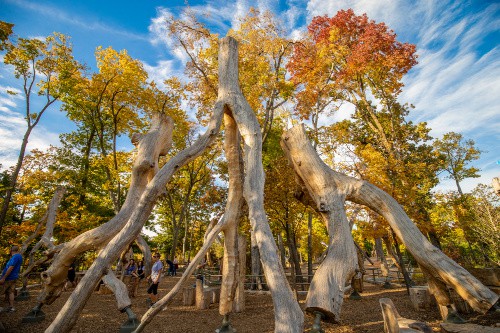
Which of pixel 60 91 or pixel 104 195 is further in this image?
pixel 104 195

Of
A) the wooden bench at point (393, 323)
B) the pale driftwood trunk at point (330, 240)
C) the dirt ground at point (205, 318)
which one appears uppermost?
the pale driftwood trunk at point (330, 240)

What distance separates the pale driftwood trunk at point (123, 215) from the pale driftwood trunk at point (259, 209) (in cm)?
178

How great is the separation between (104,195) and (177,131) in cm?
1068

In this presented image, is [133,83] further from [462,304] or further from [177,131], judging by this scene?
[462,304]

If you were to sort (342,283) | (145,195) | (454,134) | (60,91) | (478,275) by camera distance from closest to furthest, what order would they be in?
(342,283) → (145,195) → (478,275) → (60,91) → (454,134)

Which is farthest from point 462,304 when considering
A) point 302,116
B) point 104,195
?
point 104,195

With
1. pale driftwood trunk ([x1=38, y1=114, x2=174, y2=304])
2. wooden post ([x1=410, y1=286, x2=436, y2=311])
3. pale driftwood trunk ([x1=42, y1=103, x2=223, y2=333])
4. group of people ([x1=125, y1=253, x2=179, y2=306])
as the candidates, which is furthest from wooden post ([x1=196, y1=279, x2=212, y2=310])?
wooden post ([x1=410, y1=286, x2=436, y2=311])

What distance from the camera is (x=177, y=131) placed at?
51.5 feet

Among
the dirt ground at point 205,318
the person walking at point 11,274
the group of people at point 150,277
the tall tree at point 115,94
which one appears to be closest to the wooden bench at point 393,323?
the dirt ground at point 205,318

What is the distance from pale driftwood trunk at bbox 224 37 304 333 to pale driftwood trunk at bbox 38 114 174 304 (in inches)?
70.0

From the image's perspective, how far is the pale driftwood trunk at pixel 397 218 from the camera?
2.86 m

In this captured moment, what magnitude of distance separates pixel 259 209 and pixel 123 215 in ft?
8.70

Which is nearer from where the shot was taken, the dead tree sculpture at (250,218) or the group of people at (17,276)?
the dead tree sculpture at (250,218)

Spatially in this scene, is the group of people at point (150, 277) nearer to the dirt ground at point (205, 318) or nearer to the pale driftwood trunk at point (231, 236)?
the dirt ground at point (205, 318)
